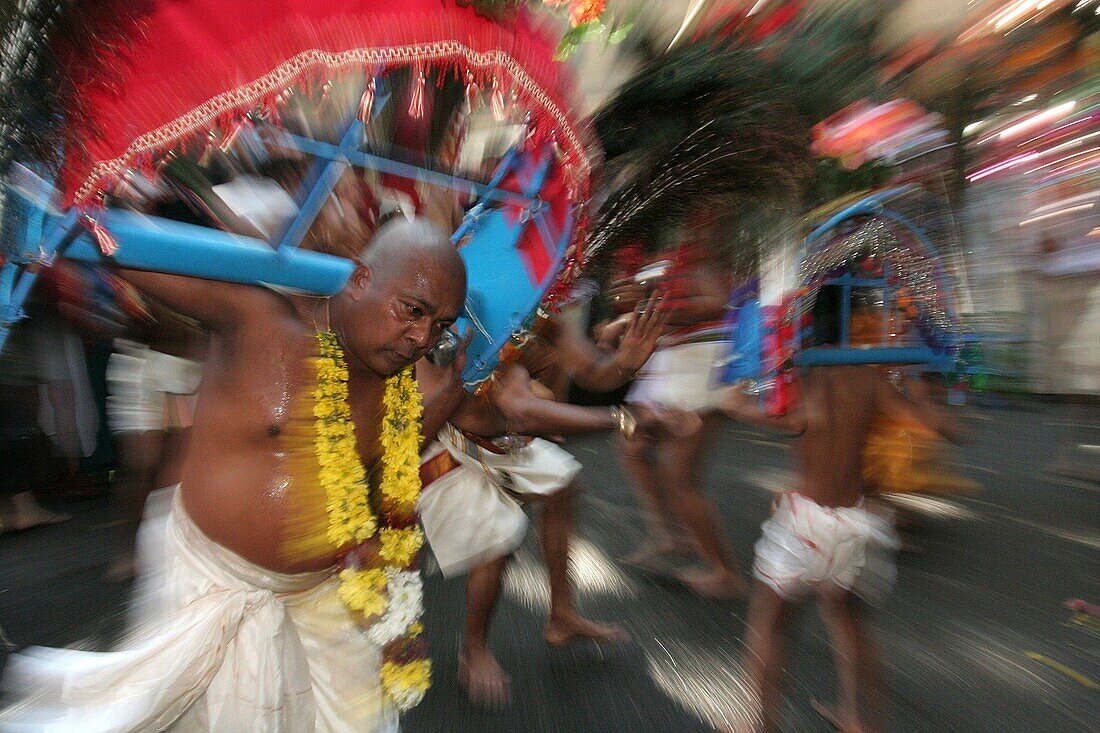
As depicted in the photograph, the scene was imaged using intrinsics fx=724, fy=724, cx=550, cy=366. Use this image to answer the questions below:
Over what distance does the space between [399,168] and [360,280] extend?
0.37m

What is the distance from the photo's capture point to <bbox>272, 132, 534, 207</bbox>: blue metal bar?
1.70 meters

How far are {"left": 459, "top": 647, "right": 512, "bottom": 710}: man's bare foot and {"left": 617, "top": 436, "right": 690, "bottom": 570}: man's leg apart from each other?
1.65 metres

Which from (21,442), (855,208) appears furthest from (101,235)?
(21,442)

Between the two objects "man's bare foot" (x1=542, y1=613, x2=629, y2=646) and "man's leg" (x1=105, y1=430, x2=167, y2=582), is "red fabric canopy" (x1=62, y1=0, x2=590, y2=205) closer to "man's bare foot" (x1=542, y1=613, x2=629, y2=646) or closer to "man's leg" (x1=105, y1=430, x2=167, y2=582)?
"man's bare foot" (x1=542, y1=613, x2=629, y2=646)

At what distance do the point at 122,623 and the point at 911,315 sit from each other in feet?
12.9

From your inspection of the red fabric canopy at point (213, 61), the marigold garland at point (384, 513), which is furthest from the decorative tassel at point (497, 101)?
the marigold garland at point (384, 513)

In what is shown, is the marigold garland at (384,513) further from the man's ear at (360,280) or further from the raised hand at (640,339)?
the raised hand at (640,339)

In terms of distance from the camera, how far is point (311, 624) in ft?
6.35

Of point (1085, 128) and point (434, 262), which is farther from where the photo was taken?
point (1085, 128)

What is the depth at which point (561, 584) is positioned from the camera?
3.42 meters

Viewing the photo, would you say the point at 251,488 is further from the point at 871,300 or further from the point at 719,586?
the point at 719,586

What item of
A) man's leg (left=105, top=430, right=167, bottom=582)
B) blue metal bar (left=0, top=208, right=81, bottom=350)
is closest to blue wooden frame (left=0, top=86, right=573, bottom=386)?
blue metal bar (left=0, top=208, right=81, bottom=350)

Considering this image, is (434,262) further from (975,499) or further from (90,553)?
(975,499)

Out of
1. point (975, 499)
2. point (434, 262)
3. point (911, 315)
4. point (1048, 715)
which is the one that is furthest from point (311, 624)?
point (975, 499)
